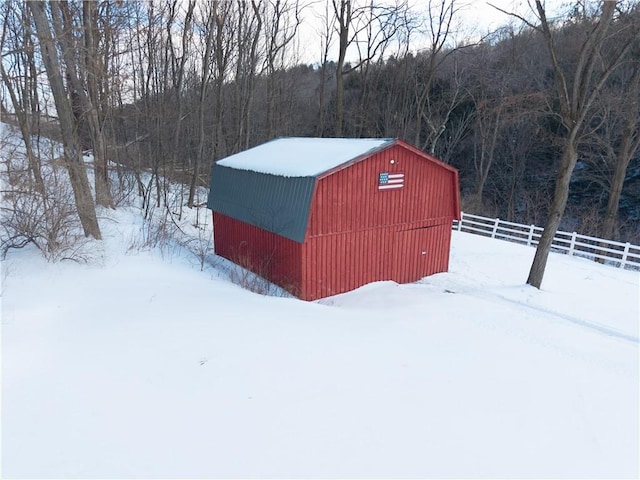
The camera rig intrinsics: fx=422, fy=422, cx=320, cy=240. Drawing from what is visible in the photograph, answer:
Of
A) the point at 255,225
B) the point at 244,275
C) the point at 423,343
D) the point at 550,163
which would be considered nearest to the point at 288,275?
the point at 244,275

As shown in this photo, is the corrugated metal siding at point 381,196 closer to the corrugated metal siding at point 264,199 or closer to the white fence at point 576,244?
the corrugated metal siding at point 264,199

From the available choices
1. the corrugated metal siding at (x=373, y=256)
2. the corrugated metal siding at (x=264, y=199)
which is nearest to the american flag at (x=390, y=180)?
the corrugated metal siding at (x=373, y=256)

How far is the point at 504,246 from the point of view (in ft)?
49.2

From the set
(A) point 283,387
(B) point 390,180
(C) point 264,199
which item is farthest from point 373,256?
(A) point 283,387

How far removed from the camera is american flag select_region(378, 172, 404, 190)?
1027cm

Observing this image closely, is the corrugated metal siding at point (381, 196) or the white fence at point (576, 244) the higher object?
the corrugated metal siding at point (381, 196)

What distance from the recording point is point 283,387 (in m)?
4.23

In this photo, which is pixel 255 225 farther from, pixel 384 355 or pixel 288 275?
pixel 384 355

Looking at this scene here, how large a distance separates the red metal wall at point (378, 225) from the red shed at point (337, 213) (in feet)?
0.08

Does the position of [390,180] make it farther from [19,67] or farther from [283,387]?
[19,67]

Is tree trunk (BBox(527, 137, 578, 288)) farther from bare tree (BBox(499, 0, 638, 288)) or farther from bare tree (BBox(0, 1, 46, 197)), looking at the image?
→ bare tree (BBox(0, 1, 46, 197))

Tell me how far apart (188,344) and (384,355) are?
235 centimetres

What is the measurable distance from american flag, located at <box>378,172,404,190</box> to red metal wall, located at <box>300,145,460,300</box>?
0.10m

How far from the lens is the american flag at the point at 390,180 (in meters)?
10.3
